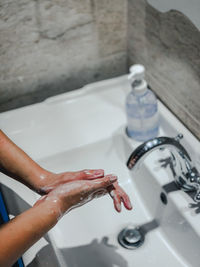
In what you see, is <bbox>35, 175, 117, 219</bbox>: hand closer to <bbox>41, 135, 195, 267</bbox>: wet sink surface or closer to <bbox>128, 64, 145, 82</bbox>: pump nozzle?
<bbox>41, 135, 195, 267</bbox>: wet sink surface

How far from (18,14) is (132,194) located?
1.70 ft

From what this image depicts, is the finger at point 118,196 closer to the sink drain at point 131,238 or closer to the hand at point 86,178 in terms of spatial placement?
the hand at point 86,178

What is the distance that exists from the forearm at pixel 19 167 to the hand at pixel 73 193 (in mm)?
77

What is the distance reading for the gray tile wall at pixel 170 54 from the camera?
2.47ft

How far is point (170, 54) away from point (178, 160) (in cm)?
25

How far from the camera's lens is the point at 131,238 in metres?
0.81

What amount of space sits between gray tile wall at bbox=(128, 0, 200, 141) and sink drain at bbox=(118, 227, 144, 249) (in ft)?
0.86

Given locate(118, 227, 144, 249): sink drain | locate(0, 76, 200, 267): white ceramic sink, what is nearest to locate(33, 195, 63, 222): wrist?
locate(0, 76, 200, 267): white ceramic sink

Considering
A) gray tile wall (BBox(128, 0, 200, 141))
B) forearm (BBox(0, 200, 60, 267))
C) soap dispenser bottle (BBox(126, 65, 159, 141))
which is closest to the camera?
forearm (BBox(0, 200, 60, 267))

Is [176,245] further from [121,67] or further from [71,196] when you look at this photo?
[121,67]

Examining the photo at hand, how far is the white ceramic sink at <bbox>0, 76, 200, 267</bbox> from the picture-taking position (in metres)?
0.76

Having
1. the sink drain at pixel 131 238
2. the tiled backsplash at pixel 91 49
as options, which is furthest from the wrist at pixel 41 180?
the tiled backsplash at pixel 91 49

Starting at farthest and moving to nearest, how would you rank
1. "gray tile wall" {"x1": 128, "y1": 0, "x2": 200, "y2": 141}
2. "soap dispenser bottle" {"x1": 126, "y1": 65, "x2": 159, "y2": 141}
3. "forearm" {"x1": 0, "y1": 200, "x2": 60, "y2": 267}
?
"soap dispenser bottle" {"x1": 126, "y1": 65, "x2": 159, "y2": 141}, "gray tile wall" {"x1": 128, "y1": 0, "x2": 200, "y2": 141}, "forearm" {"x1": 0, "y1": 200, "x2": 60, "y2": 267}

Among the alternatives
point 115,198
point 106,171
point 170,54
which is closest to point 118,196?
point 115,198
